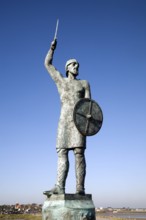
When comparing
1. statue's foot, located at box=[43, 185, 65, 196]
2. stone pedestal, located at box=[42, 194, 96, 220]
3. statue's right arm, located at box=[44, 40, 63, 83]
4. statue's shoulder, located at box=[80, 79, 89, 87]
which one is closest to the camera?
stone pedestal, located at box=[42, 194, 96, 220]

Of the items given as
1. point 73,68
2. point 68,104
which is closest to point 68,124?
point 68,104

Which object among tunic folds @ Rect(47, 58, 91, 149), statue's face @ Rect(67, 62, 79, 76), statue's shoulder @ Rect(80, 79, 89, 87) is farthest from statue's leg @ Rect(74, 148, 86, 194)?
statue's face @ Rect(67, 62, 79, 76)

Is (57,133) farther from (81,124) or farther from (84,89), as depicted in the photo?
(84,89)

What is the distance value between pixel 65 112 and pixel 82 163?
1.22 metres

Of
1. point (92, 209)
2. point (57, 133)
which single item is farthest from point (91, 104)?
point (92, 209)

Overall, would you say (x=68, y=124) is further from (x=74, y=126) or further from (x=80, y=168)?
(x=80, y=168)

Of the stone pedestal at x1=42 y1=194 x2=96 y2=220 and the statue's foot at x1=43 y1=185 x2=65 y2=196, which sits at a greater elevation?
the statue's foot at x1=43 y1=185 x2=65 y2=196

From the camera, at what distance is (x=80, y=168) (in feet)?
23.4

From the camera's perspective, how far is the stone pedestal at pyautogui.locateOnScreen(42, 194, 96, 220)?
6391 millimetres

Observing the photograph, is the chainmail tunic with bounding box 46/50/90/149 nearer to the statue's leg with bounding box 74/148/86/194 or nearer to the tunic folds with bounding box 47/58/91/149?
the tunic folds with bounding box 47/58/91/149

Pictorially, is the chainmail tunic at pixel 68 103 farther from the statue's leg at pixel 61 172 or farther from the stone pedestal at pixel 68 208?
the stone pedestal at pixel 68 208

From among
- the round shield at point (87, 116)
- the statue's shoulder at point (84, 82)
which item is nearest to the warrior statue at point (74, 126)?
the round shield at point (87, 116)

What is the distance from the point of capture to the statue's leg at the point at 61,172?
6.83 meters

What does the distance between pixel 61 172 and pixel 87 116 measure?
1.34 meters
